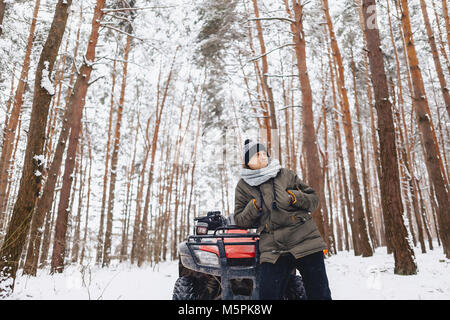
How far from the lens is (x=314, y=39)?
940cm

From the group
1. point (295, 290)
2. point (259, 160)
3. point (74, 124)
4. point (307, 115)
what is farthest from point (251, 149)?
point (74, 124)

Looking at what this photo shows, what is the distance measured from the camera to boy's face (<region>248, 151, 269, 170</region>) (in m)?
2.24

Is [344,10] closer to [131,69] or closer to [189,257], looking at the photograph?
[131,69]

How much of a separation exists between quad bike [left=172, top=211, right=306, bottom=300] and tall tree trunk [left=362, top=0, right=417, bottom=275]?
356 centimetres

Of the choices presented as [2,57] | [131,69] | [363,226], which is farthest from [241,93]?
[2,57]

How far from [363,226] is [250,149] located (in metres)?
9.13

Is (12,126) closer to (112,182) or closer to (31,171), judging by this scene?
(112,182)

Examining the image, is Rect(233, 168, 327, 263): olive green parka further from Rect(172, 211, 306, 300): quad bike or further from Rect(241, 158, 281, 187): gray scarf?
Rect(172, 211, 306, 300): quad bike

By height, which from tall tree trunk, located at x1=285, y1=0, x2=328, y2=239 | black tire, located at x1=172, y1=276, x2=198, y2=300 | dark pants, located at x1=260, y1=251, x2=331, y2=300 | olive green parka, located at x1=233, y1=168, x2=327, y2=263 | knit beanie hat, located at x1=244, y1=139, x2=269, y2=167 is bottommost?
black tire, located at x1=172, y1=276, x2=198, y2=300

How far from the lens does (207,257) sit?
2.35 metres

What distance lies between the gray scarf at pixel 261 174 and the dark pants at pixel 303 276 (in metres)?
0.61

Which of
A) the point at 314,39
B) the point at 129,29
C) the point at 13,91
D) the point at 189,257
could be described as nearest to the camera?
the point at 189,257

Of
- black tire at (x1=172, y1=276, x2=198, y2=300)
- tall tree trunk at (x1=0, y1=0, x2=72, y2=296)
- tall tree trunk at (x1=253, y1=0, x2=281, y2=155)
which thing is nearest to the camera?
black tire at (x1=172, y1=276, x2=198, y2=300)

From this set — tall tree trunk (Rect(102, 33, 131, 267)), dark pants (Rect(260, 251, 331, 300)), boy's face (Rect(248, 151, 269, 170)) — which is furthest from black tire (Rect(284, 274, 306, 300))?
tall tree trunk (Rect(102, 33, 131, 267))
